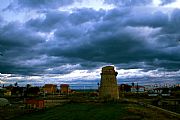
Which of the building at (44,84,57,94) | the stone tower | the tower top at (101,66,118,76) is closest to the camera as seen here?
the tower top at (101,66,118,76)

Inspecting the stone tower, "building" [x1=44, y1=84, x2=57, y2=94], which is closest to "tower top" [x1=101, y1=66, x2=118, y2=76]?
the stone tower

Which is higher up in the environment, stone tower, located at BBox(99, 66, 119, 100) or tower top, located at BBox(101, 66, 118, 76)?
tower top, located at BBox(101, 66, 118, 76)

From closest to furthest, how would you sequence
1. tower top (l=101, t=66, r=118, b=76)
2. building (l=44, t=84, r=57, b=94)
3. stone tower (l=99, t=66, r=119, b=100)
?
1. tower top (l=101, t=66, r=118, b=76)
2. stone tower (l=99, t=66, r=119, b=100)
3. building (l=44, t=84, r=57, b=94)

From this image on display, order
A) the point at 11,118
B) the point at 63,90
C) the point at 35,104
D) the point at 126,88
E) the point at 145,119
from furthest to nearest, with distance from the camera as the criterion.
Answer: the point at 126,88 → the point at 63,90 → the point at 35,104 → the point at 11,118 → the point at 145,119

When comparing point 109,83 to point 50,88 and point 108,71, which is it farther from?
point 50,88

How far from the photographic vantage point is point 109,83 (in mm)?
42188

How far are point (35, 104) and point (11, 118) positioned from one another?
10.9 metres

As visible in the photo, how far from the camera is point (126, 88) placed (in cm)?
10944

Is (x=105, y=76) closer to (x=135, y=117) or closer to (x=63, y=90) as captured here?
(x=135, y=117)

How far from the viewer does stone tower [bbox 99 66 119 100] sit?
42.1 metres

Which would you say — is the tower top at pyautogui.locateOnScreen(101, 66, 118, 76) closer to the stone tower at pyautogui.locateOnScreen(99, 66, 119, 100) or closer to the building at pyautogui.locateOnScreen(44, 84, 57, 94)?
the stone tower at pyautogui.locateOnScreen(99, 66, 119, 100)

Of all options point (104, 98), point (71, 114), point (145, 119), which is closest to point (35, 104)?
point (104, 98)

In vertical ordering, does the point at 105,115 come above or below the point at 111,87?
below

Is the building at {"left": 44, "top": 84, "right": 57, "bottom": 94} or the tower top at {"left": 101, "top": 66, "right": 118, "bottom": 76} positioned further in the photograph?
the building at {"left": 44, "top": 84, "right": 57, "bottom": 94}
